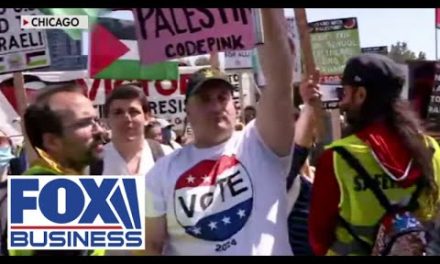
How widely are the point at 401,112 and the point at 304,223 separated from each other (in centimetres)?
71

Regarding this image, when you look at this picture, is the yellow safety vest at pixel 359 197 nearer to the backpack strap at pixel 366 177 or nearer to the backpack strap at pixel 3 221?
the backpack strap at pixel 366 177

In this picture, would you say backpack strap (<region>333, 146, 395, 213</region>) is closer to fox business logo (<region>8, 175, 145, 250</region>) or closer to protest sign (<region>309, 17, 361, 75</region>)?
fox business logo (<region>8, 175, 145, 250</region>)

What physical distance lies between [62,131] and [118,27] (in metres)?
3.73

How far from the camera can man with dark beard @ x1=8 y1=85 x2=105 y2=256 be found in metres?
2.99

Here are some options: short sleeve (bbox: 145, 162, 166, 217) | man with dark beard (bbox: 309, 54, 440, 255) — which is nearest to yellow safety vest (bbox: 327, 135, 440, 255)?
man with dark beard (bbox: 309, 54, 440, 255)

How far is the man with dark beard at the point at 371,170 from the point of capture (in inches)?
124

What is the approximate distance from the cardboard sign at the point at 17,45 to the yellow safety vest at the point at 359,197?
3.44 metres

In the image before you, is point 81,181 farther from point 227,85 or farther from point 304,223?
point 304,223

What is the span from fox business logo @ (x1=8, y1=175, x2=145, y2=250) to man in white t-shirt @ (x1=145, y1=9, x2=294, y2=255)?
0.48 feet

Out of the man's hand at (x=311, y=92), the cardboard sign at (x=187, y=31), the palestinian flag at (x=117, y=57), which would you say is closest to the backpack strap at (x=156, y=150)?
the cardboard sign at (x=187, y=31)

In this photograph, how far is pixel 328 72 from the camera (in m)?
7.60

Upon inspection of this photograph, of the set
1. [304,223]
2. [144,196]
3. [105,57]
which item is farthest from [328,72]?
[144,196]

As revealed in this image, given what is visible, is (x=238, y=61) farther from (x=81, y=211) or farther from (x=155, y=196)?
(x=155, y=196)

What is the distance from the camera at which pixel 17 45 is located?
6.30 m
